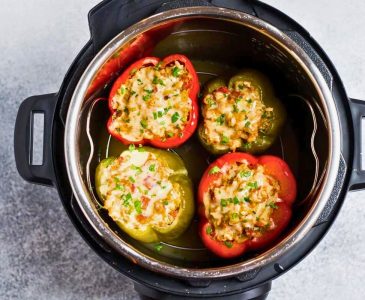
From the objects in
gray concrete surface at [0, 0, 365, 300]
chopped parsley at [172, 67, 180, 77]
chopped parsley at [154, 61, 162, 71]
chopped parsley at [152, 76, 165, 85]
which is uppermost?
chopped parsley at [172, 67, 180, 77]

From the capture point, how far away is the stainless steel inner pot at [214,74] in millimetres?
1572

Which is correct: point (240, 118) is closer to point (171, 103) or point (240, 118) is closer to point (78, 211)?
point (171, 103)

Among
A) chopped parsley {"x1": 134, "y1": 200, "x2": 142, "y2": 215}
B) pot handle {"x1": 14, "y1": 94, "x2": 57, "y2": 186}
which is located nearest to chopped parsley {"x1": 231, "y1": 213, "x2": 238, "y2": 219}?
chopped parsley {"x1": 134, "y1": 200, "x2": 142, "y2": 215}

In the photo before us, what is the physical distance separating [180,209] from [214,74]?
42cm

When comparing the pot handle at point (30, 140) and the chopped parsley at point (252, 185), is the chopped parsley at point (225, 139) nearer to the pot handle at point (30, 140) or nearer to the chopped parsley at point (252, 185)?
the chopped parsley at point (252, 185)

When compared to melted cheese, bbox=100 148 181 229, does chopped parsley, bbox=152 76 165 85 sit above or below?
above

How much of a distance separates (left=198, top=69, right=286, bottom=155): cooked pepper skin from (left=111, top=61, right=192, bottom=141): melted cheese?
0.09 meters

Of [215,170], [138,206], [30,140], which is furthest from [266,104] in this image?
[30,140]

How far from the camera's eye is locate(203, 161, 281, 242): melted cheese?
66.2 inches

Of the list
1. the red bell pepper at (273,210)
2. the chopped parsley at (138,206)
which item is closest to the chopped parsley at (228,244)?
the red bell pepper at (273,210)

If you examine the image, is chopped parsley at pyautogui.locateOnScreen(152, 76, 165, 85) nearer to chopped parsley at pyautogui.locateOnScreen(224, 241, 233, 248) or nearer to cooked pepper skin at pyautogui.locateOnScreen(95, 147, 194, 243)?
cooked pepper skin at pyautogui.locateOnScreen(95, 147, 194, 243)

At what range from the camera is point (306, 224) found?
156cm

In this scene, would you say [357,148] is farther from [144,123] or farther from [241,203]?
[144,123]

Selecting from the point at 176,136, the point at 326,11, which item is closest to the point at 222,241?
the point at 176,136
